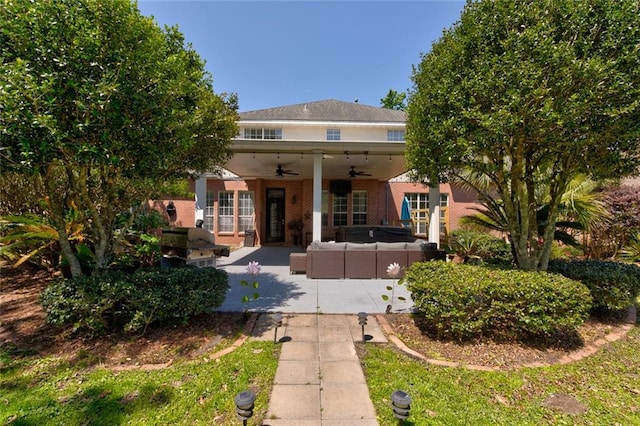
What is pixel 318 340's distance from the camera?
11.6 ft

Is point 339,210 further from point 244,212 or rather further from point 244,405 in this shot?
point 244,405

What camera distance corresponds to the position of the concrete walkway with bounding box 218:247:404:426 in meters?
2.33

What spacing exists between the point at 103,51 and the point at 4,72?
2.72 feet

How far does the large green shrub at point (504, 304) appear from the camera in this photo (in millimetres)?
3201

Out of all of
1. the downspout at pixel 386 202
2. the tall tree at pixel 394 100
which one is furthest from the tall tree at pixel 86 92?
the tall tree at pixel 394 100

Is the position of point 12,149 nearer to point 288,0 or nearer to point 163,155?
point 163,155

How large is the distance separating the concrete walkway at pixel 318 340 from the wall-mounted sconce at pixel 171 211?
8.61 m

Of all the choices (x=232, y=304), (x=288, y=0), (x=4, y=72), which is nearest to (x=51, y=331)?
(x=232, y=304)

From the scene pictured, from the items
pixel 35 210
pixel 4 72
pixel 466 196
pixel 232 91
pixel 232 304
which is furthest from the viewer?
pixel 466 196

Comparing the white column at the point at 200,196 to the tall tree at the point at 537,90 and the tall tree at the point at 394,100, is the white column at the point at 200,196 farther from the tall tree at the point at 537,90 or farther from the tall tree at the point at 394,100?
the tall tree at the point at 394,100

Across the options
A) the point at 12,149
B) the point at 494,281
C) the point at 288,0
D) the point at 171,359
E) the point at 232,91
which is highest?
the point at 288,0

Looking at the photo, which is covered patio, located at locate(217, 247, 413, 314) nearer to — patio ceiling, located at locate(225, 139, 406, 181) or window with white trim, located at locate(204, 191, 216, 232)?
patio ceiling, located at locate(225, 139, 406, 181)

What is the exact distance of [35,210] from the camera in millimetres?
5793

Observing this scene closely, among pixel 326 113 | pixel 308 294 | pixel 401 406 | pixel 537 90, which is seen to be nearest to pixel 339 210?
pixel 326 113
